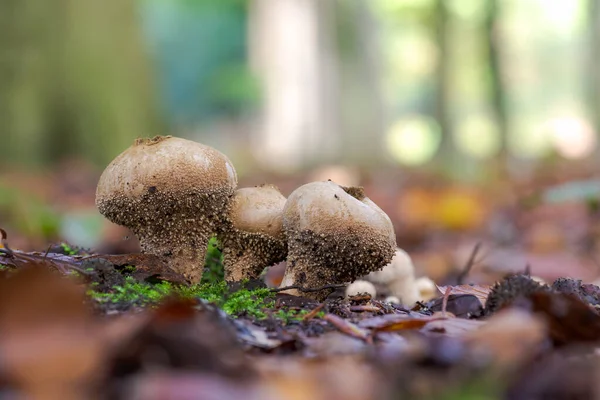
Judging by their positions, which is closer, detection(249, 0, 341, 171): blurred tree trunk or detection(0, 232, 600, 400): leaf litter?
detection(0, 232, 600, 400): leaf litter

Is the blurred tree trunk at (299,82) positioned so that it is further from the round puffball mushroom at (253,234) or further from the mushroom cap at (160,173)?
the mushroom cap at (160,173)

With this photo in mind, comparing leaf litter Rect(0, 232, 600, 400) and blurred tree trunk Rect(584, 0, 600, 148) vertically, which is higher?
blurred tree trunk Rect(584, 0, 600, 148)

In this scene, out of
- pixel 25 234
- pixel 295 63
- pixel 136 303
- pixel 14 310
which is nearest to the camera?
pixel 14 310

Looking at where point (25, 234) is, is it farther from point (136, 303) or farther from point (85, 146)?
point (85, 146)

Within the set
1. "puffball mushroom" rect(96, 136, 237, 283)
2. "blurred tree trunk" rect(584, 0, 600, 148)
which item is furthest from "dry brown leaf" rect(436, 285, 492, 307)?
"blurred tree trunk" rect(584, 0, 600, 148)

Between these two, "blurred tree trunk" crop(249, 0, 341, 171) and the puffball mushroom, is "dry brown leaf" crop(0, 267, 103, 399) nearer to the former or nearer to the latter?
the puffball mushroom

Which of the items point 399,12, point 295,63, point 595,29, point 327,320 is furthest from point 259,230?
point 399,12
